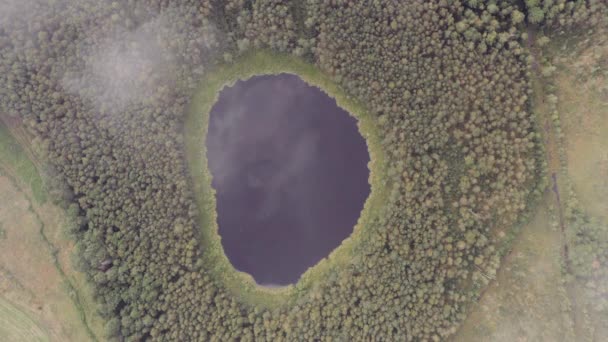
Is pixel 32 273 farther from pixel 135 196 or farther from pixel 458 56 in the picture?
Answer: pixel 458 56

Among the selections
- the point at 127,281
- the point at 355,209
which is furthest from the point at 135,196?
the point at 355,209

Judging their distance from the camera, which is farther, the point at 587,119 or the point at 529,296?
the point at 587,119

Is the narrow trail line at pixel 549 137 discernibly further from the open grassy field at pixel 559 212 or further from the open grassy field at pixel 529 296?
the open grassy field at pixel 529 296

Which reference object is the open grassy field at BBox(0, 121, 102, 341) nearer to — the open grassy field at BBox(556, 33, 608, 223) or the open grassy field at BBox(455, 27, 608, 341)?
the open grassy field at BBox(455, 27, 608, 341)

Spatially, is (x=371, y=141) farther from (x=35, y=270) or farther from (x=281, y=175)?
(x=35, y=270)

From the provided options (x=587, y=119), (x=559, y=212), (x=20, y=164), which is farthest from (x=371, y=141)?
(x=20, y=164)
